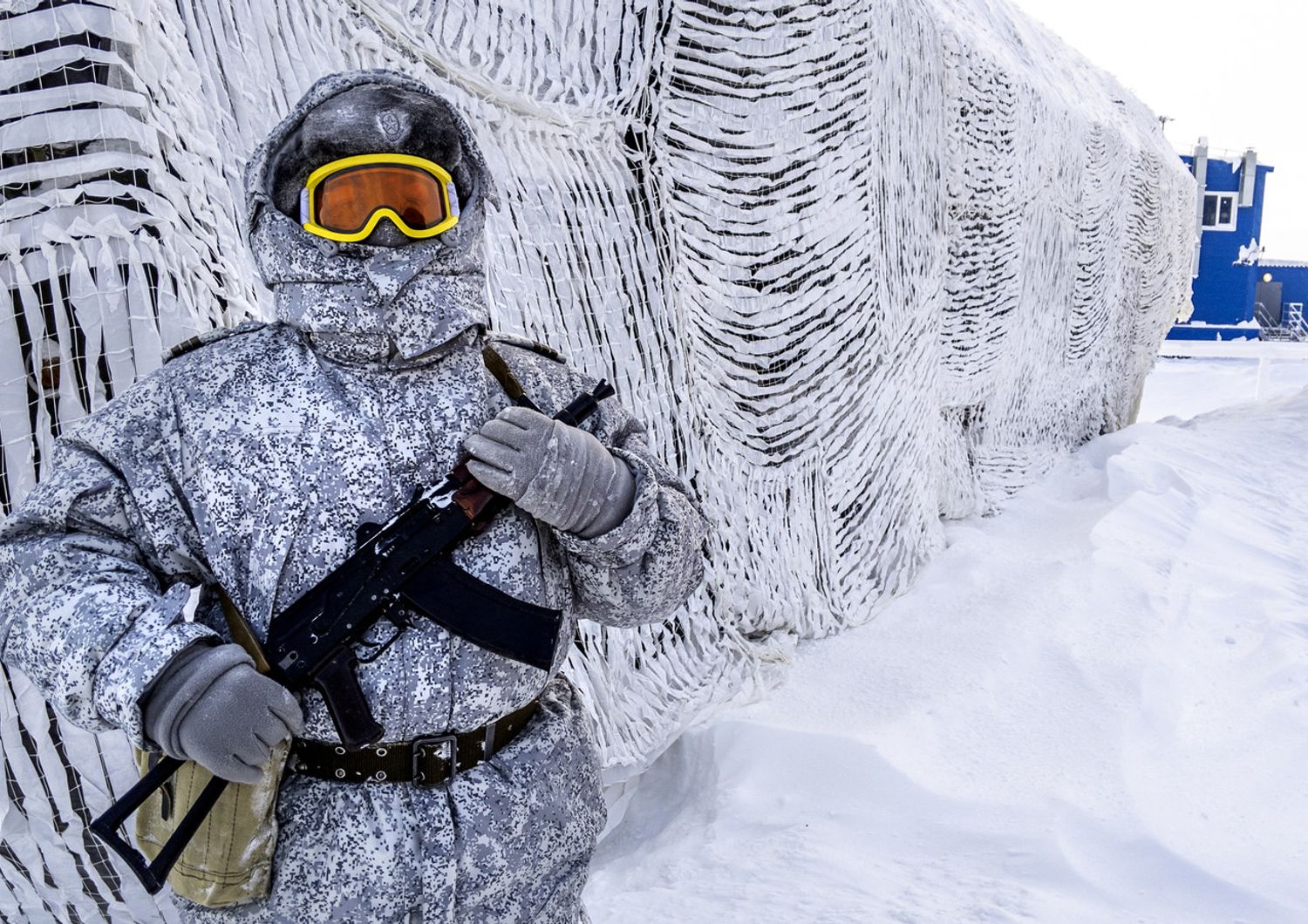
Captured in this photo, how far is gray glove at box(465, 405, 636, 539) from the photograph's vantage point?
3.31 feet

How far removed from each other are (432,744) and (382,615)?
0.49ft

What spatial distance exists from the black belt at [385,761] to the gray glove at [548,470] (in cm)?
26

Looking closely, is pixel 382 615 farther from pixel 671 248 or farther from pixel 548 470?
pixel 671 248

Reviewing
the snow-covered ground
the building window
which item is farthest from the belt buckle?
the building window

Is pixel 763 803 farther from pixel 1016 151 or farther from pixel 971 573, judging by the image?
pixel 1016 151

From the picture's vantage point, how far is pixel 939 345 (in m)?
3.95

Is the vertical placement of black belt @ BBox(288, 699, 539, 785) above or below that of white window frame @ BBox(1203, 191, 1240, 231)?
below

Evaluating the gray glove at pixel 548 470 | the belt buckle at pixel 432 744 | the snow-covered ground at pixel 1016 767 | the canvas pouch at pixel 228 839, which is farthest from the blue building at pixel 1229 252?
the canvas pouch at pixel 228 839

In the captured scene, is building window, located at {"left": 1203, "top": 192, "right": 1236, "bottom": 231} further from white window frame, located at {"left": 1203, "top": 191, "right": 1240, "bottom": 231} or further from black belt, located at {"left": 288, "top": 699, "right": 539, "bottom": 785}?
black belt, located at {"left": 288, "top": 699, "right": 539, "bottom": 785}

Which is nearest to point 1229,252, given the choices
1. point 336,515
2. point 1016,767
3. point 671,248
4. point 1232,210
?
point 1232,210

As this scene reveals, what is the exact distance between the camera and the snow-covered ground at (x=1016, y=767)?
1891 mm

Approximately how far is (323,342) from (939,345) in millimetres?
3251

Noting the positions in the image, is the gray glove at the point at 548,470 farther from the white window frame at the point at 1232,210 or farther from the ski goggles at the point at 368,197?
the white window frame at the point at 1232,210

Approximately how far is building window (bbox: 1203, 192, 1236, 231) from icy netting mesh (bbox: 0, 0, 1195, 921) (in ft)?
51.3
